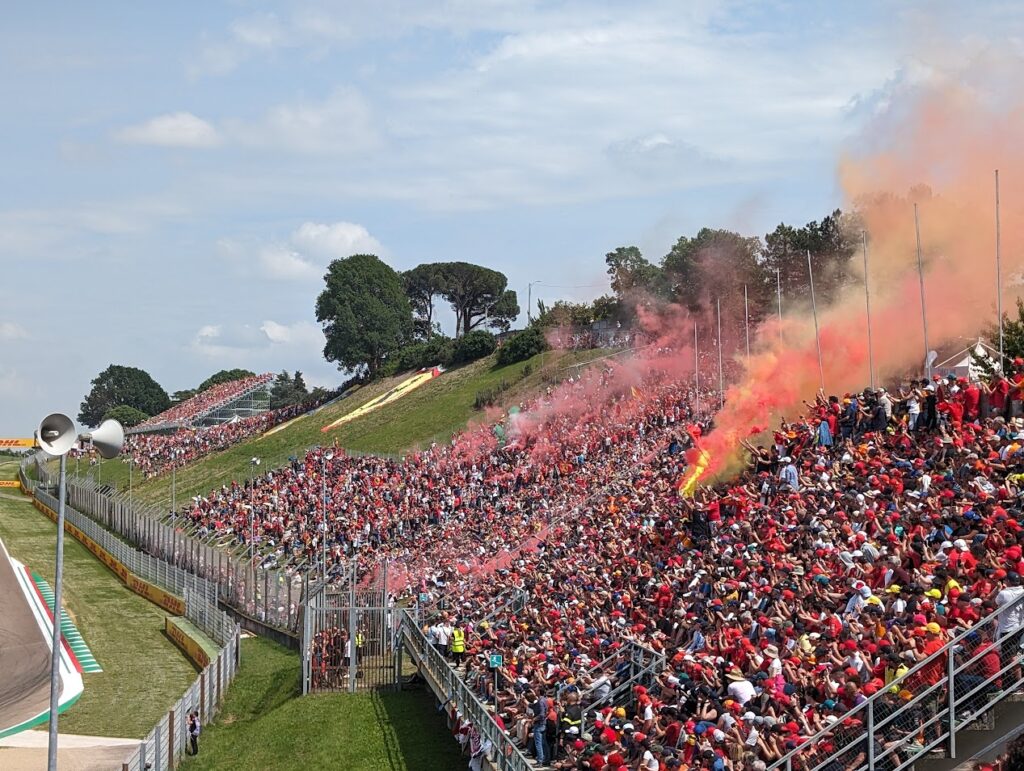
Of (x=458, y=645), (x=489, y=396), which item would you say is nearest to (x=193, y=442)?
(x=489, y=396)

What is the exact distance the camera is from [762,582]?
20.5m

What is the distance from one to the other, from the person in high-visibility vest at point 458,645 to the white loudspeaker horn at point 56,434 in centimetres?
1286

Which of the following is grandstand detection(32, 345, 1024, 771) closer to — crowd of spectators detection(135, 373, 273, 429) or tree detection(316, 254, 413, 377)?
tree detection(316, 254, 413, 377)

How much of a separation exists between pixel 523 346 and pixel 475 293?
192 ft

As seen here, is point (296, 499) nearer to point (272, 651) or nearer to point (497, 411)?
point (272, 651)

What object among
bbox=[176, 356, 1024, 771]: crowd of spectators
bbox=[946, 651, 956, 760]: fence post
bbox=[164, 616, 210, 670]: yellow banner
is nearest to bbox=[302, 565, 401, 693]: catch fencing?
bbox=[176, 356, 1024, 771]: crowd of spectators

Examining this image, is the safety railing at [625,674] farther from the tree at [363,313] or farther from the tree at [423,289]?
the tree at [423,289]

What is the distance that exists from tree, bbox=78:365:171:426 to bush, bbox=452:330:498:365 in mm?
105029

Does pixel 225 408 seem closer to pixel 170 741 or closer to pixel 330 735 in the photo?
pixel 170 741

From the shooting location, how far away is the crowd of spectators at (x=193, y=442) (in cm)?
9456

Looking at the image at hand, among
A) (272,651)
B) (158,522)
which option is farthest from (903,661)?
(158,522)

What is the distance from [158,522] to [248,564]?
15094 mm

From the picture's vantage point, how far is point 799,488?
81.8ft

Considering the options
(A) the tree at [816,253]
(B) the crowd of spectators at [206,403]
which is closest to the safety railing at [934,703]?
(A) the tree at [816,253]
